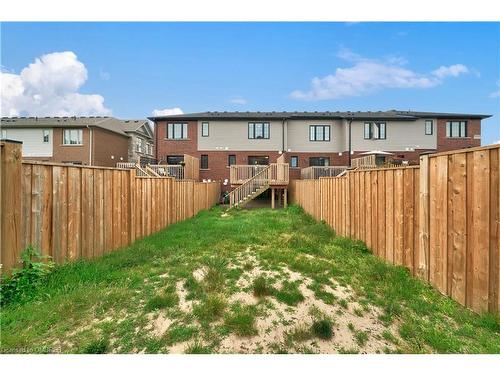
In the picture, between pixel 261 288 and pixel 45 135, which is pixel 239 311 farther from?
pixel 45 135

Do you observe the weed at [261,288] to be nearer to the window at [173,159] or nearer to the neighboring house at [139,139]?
the window at [173,159]

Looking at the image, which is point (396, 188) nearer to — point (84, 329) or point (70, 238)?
point (84, 329)

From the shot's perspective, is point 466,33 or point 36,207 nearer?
point 36,207

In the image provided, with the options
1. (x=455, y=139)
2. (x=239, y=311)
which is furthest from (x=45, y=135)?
(x=455, y=139)

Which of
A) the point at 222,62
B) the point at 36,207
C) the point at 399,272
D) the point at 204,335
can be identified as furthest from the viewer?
the point at 222,62

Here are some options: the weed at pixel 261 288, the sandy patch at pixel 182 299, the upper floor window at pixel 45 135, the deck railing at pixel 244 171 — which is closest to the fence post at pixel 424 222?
the weed at pixel 261 288

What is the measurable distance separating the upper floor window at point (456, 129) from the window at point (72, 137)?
3841 centimetres

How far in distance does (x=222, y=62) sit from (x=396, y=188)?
9906 mm

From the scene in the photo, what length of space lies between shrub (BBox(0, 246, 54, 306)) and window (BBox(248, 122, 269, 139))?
22.7 m

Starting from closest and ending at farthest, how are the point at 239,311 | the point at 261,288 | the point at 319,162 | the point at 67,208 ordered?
the point at 239,311 < the point at 261,288 < the point at 67,208 < the point at 319,162

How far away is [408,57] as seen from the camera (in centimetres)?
1440

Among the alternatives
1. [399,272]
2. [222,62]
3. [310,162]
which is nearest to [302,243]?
[399,272]

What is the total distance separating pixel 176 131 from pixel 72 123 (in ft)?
39.6

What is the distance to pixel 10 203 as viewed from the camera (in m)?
3.75
